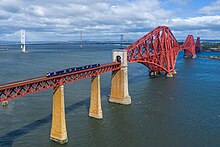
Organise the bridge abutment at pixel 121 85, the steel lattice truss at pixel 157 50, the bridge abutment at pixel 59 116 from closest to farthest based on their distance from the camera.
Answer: the bridge abutment at pixel 59 116 < the bridge abutment at pixel 121 85 < the steel lattice truss at pixel 157 50

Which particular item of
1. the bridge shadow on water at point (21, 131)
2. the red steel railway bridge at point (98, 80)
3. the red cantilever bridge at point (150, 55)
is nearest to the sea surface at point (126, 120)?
the bridge shadow on water at point (21, 131)

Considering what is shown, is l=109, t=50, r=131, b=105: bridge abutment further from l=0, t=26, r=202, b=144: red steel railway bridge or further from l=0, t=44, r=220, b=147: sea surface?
l=0, t=44, r=220, b=147: sea surface

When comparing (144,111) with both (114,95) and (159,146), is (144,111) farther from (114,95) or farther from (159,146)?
(159,146)

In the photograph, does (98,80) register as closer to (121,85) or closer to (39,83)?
(121,85)

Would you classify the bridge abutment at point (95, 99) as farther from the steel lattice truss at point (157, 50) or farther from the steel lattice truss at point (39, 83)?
the steel lattice truss at point (157, 50)

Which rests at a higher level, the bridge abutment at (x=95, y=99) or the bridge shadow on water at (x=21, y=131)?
the bridge abutment at (x=95, y=99)

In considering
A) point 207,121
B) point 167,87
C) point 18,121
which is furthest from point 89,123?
point 167,87

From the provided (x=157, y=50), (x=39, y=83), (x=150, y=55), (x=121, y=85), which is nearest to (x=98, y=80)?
(x=121, y=85)
